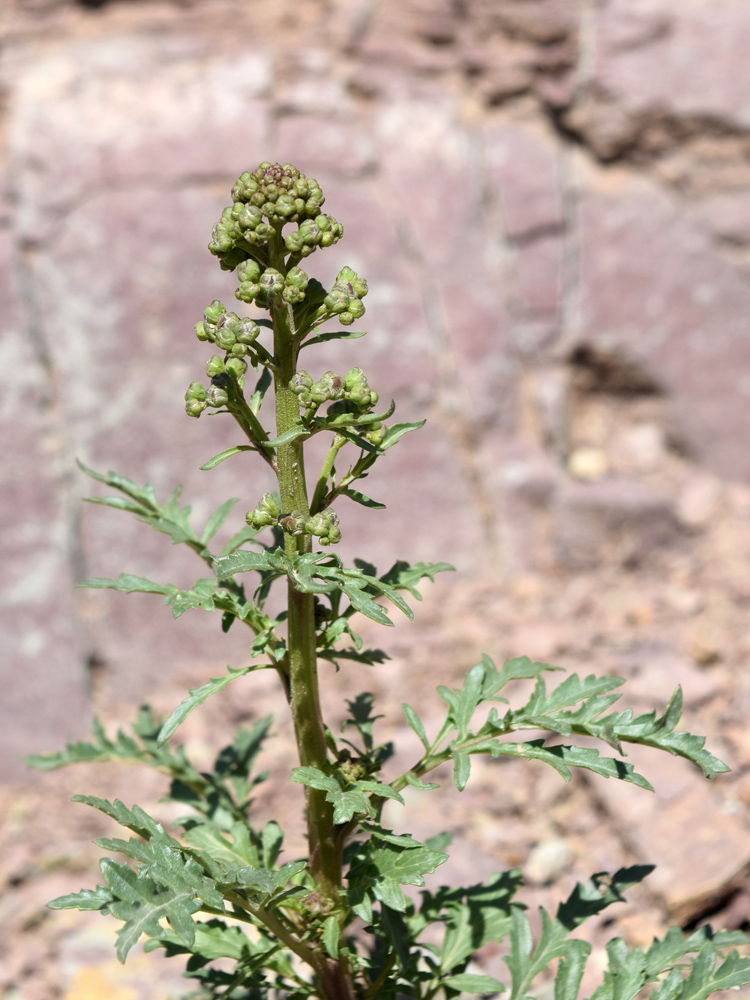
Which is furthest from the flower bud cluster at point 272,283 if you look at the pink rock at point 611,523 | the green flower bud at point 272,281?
the pink rock at point 611,523

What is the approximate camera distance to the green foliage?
1597mm

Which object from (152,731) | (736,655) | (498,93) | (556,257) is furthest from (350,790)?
(498,93)

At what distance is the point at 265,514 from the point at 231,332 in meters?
0.31

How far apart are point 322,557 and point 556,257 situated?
Answer: 380cm

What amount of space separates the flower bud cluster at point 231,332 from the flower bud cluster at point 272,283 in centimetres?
5

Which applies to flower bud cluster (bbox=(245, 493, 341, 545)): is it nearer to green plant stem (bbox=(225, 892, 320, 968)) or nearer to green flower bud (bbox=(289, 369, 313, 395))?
green flower bud (bbox=(289, 369, 313, 395))

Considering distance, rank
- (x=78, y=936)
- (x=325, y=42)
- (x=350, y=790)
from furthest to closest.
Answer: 1. (x=325, y=42)
2. (x=78, y=936)
3. (x=350, y=790)

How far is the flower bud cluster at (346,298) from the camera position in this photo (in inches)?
64.6

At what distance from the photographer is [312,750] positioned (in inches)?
74.3

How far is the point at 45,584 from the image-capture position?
4.49 metres

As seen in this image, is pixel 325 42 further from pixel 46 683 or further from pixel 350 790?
pixel 350 790

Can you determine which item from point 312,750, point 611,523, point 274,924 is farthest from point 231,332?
point 611,523

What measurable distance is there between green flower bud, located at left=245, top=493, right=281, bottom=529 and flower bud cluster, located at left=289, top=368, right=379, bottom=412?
0.18 meters

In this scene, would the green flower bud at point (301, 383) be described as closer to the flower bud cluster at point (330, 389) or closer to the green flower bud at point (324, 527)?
the flower bud cluster at point (330, 389)
